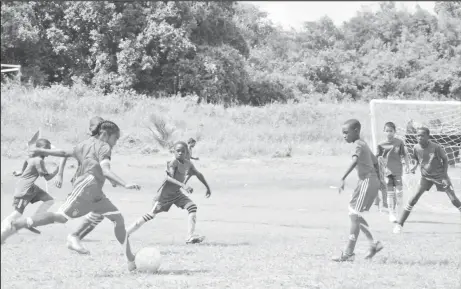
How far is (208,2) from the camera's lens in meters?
29.2

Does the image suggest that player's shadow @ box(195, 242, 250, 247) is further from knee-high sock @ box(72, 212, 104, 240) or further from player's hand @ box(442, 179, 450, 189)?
player's hand @ box(442, 179, 450, 189)

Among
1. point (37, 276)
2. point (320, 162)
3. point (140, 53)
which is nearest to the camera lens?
point (37, 276)

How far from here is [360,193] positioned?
737cm

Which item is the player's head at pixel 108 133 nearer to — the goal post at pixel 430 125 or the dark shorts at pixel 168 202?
the dark shorts at pixel 168 202

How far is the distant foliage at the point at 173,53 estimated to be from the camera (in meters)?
26.5

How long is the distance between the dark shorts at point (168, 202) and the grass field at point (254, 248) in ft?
1.52

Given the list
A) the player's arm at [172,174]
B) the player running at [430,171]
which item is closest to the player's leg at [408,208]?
the player running at [430,171]

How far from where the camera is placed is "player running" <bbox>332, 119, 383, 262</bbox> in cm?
730

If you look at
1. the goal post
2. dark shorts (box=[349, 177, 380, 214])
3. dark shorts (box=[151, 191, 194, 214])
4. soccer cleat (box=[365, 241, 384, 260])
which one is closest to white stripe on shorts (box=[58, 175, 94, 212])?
dark shorts (box=[151, 191, 194, 214])

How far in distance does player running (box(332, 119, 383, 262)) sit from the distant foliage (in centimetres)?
1755

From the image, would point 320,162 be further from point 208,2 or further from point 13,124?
point 208,2

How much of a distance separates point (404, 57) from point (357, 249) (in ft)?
80.0

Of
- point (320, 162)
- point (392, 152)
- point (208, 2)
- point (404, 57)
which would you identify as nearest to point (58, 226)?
point (392, 152)

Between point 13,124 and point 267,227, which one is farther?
point 13,124
